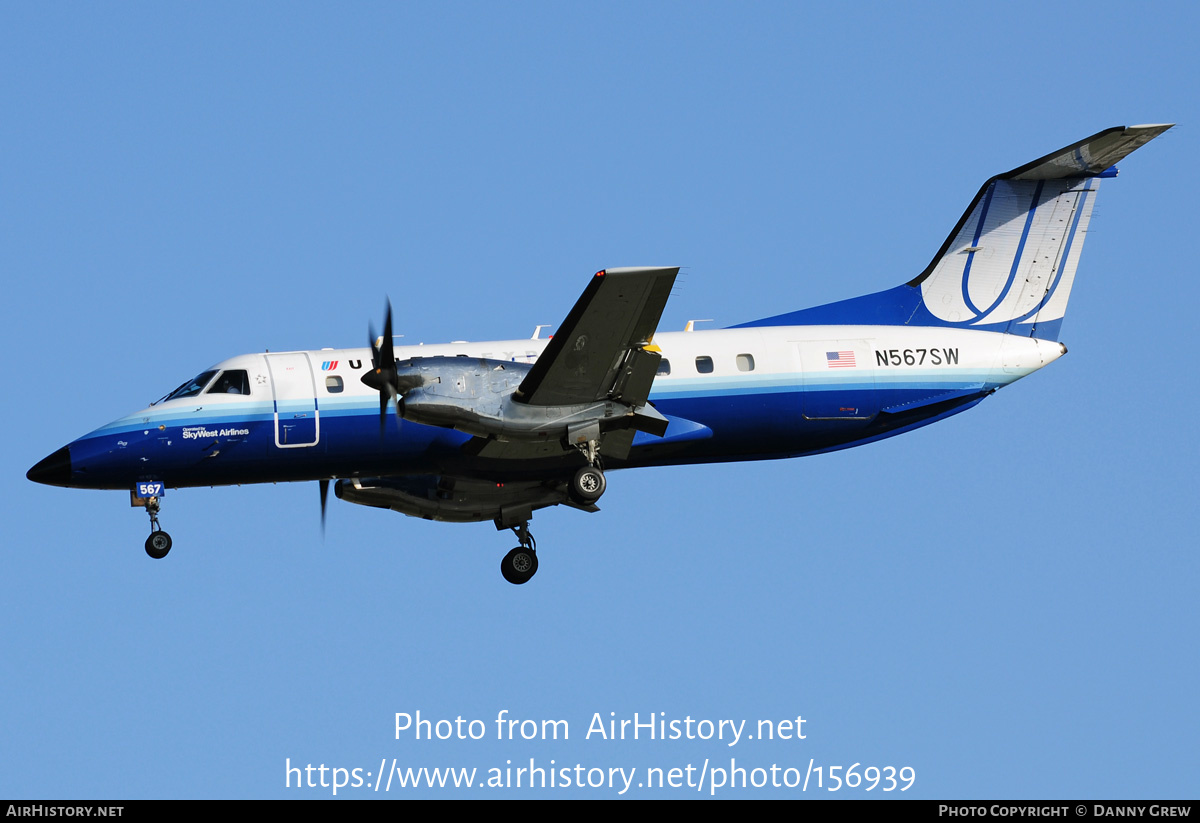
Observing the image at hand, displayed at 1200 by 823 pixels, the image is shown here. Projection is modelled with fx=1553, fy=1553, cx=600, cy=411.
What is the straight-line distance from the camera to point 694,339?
2381cm

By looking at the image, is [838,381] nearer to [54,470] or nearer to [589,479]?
[589,479]

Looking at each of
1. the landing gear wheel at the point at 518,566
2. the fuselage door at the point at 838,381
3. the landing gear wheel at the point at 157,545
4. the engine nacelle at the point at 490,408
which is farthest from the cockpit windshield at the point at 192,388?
the fuselage door at the point at 838,381

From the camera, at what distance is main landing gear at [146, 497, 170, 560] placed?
22.4 meters

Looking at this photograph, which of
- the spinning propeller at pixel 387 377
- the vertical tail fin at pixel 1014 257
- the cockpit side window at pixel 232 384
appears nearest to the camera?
the spinning propeller at pixel 387 377

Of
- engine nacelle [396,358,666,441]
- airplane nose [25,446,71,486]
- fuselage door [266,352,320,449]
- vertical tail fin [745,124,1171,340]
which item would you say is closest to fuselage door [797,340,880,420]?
vertical tail fin [745,124,1171,340]

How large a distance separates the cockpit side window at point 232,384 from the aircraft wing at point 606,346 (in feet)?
13.7

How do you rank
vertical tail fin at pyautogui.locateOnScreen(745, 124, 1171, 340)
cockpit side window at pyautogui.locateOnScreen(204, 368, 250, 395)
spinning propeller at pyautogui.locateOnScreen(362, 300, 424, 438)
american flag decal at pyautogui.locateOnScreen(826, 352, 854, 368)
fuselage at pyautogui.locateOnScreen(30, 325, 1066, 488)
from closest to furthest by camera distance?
spinning propeller at pyautogui.locateOnScreen(362, 300, 424, 438) < fuselage at pyautogui.locateOnScreen(30, 325, 1066, 488) < cockpit side window at pyautogui.locateOnScreen(204, 368, 250, 395) < american flag decal at pyautogui.locateOnScreen(826, 352, 854, 368) < vertical tail fin at pyautogui.locateOnScreen(745, 124, 1171, 340)

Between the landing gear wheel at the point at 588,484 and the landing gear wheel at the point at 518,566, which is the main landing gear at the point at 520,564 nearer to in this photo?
the landing gear wheel at the point at 518,566

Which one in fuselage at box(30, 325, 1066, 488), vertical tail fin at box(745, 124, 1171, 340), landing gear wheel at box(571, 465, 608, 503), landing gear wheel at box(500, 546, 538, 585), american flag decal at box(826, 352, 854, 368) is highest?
vertical tail fin at box(745, 124, 1171, 340)

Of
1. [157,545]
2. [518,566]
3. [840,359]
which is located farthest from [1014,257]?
[157,545]

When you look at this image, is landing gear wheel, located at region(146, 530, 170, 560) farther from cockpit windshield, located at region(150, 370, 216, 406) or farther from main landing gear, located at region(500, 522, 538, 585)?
main landing gear, located at region(500, 522, 538, 585)

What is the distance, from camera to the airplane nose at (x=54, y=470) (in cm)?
2220

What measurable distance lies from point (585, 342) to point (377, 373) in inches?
113

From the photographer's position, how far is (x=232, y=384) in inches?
891
